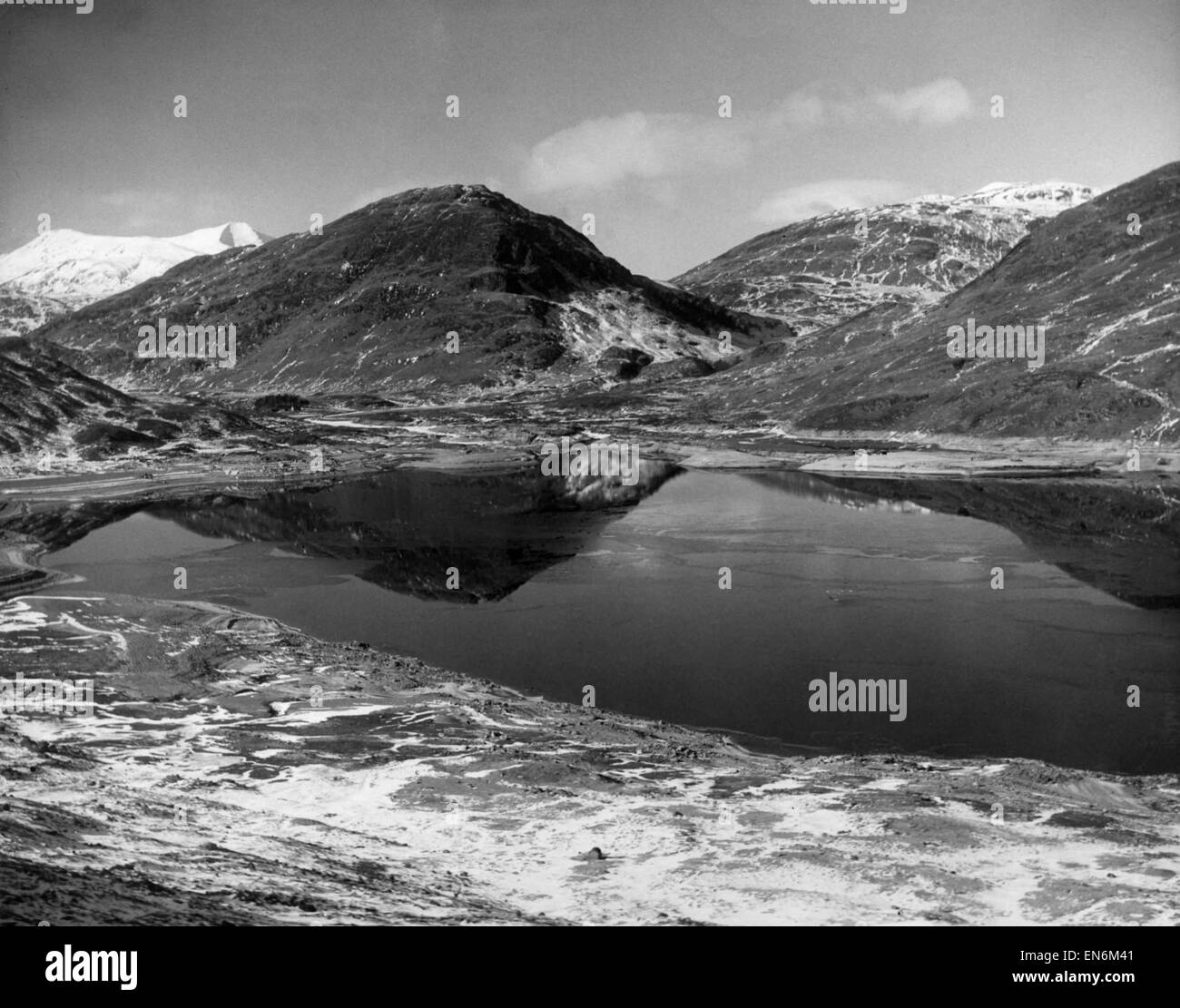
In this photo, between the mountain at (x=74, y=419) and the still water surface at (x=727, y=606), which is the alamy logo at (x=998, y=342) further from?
the mountain at (x=74, y=419)

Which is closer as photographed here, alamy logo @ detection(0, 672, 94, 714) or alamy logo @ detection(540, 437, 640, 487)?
alamy logo @ detection(0, 672, 94, 714)

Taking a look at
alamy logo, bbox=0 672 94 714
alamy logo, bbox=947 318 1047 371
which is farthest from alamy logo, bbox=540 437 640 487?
alamy logo, bbox=0 672 94 714
